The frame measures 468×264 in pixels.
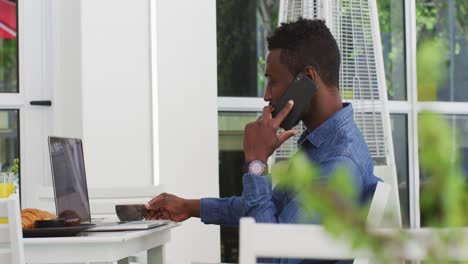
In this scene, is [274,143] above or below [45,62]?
below

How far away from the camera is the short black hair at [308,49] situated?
98.6 inches

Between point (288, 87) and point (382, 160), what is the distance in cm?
211

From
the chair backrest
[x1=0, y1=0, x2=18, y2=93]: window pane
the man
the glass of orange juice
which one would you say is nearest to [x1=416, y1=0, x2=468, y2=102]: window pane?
[x1=0, y1=0, x2=18, y2=93]: window pane

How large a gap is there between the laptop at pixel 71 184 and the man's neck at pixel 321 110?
50 centimetres

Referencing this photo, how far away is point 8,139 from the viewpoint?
4664 millimetres

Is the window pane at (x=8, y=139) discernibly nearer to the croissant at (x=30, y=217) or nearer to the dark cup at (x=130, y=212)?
the dark cup at (x=130, y=212)

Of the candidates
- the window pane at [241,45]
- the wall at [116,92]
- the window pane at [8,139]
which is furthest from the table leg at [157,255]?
the window pane at [241,45]

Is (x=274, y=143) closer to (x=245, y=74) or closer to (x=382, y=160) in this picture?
(x=382, y=160)

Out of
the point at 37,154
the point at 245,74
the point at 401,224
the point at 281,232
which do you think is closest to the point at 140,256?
the point at 37,154

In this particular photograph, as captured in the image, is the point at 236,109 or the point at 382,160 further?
the point at 236,109

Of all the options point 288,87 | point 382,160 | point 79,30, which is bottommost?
point 382,160

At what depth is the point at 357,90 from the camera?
177 inches

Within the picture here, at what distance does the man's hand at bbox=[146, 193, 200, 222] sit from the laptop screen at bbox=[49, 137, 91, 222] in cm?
19

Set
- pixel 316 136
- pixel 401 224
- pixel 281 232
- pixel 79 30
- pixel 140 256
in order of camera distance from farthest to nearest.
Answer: pixel 79 30, pixel 140 256, pixel 316 136, pixel 281 232, pixel 401 224
